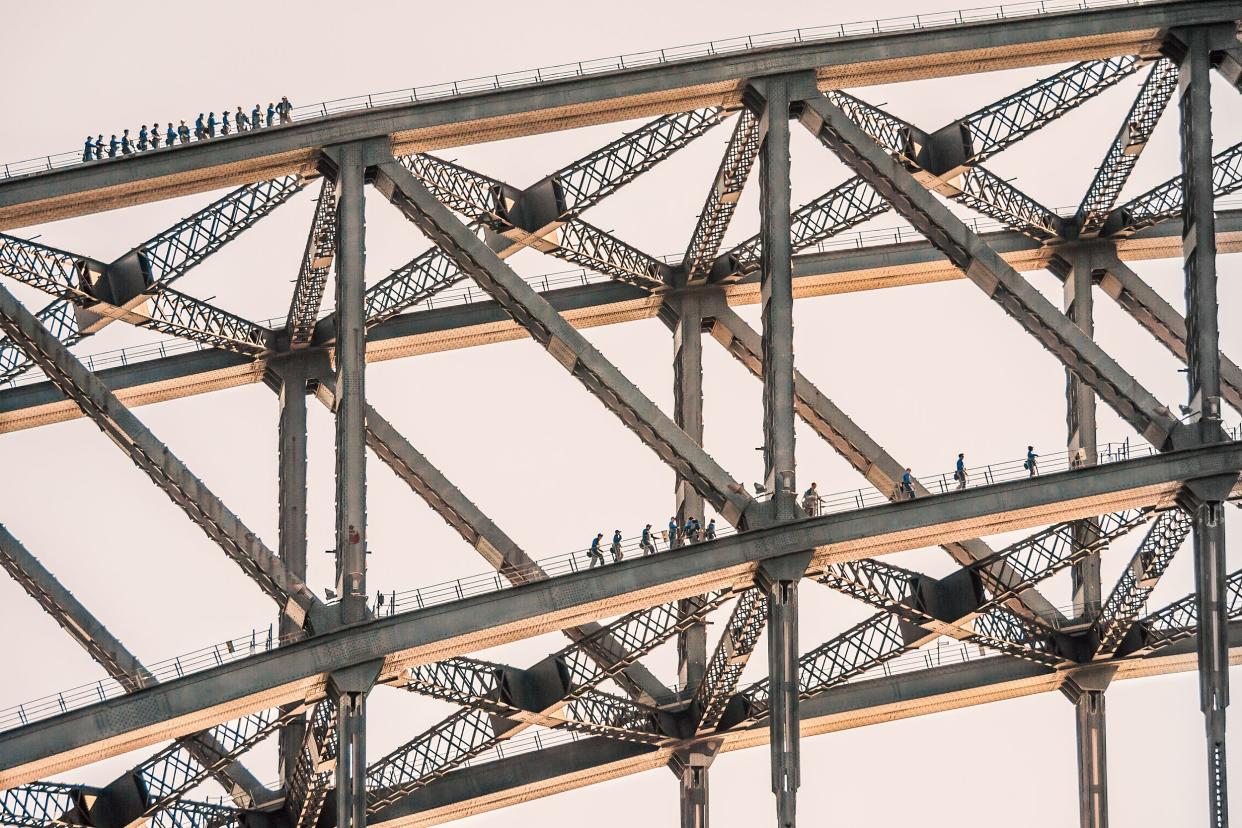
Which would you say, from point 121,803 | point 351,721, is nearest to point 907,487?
point 351,721

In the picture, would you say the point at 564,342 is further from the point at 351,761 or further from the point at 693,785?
the point at 693,785

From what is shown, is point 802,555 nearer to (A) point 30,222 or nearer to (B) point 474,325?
(B) point 474,325

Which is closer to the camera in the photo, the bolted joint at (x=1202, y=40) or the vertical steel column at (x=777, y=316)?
the vertical steel column at (x=777, y=316)

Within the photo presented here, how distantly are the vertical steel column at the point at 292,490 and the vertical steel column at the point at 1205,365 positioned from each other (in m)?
18.0

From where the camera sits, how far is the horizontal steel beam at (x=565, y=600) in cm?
4909

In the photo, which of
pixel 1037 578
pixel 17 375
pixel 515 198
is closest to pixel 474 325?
pixel 515 198

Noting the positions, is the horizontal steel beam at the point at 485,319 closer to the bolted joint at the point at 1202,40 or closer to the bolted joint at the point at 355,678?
the bolted joint at the point at 1202,40

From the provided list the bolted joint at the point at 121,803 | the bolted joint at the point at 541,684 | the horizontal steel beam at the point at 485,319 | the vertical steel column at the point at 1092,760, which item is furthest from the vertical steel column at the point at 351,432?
the vertical steel column at the point at 1092,760

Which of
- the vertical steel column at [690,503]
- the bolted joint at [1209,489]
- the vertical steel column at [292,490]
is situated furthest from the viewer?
the vertical steel column at [690,503]

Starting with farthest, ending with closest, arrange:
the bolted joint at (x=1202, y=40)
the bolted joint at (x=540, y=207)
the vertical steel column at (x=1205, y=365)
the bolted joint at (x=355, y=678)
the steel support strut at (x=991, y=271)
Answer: the bolted joint at (x=540, y=207) < the bolted joint at (x=1202, y=40) < the vertical steel column at (x=1205, y=365) < the steel support strut at (x=991, y=271) < the bolted joint at (x=355, y=678)

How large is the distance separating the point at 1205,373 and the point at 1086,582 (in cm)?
759

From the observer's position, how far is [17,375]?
59.7 m

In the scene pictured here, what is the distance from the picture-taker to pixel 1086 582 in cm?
6234

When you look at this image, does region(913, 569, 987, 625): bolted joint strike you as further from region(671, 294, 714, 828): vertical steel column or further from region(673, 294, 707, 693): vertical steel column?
region(673, 294, 707, 693): vertical steel column
